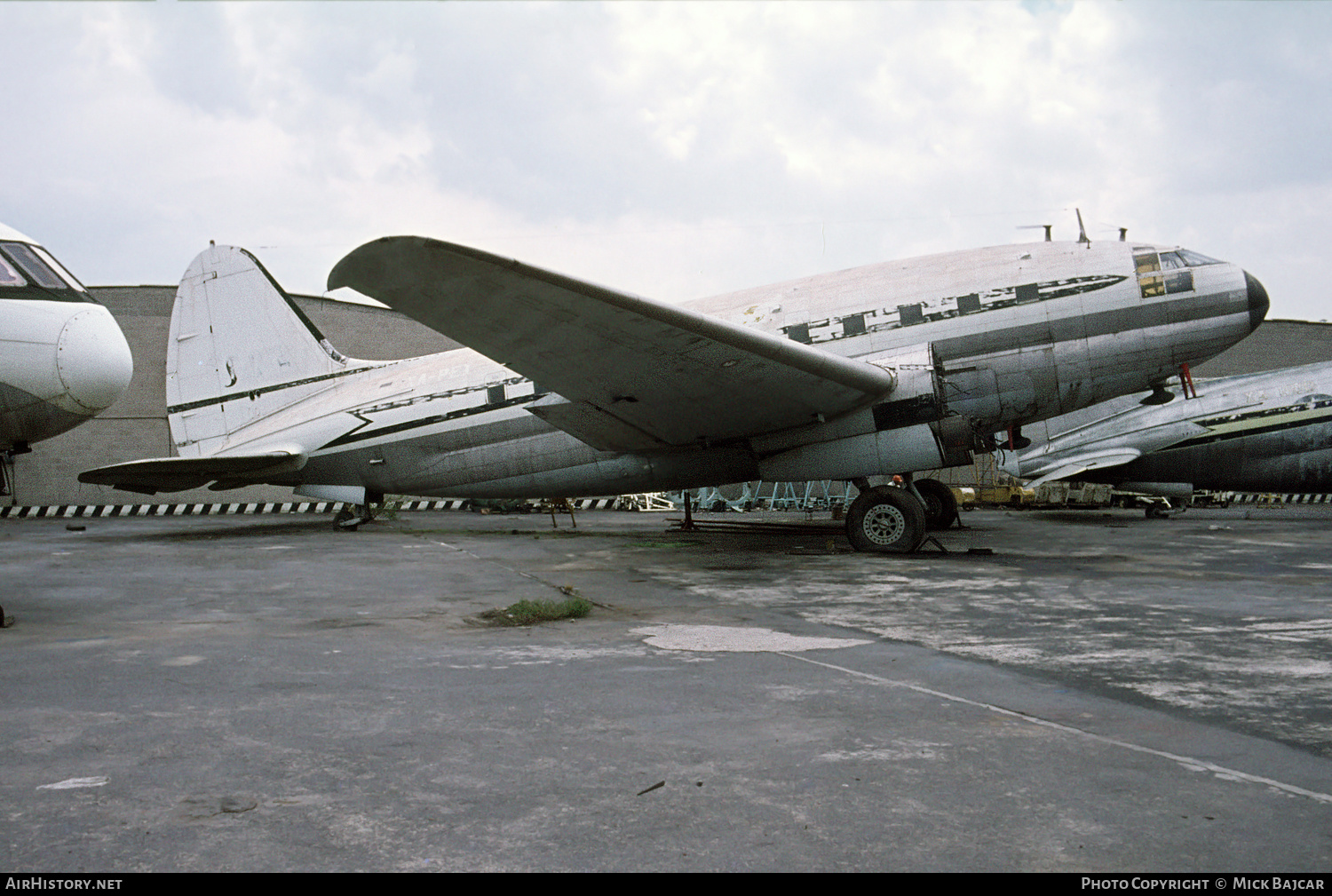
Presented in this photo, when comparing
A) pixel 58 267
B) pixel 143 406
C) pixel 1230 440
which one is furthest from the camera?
→ pixel 143 406

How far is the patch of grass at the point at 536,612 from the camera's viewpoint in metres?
6.24

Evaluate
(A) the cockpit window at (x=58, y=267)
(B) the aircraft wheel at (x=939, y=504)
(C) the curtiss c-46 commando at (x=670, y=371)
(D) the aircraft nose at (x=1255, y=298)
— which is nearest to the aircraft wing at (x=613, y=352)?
(C) the curtiss c-46 commando at (x=670, y=371)

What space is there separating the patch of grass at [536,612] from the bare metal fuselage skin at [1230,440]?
52.9 feet

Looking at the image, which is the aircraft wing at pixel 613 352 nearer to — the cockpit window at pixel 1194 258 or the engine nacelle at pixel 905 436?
the engine nacelle at pixel 905 436

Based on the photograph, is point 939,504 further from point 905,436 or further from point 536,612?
point 536,612

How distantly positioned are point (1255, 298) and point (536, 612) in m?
10.8

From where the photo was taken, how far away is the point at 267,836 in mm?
Answer: 2410

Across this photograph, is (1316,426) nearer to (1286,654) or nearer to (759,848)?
(1286,654)

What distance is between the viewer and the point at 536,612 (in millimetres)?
6355

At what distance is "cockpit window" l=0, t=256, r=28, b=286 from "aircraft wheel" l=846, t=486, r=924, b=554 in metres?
9.08

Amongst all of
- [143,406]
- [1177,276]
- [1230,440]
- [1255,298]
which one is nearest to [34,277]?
[1177,276]

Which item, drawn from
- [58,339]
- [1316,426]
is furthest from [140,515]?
[1316,426]

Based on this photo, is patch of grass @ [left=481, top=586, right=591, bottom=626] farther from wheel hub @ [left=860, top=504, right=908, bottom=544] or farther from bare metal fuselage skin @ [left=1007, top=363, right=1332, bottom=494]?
bare metal fuselage skin @ [left=1007, top=363, right=1332, bottom=494]
